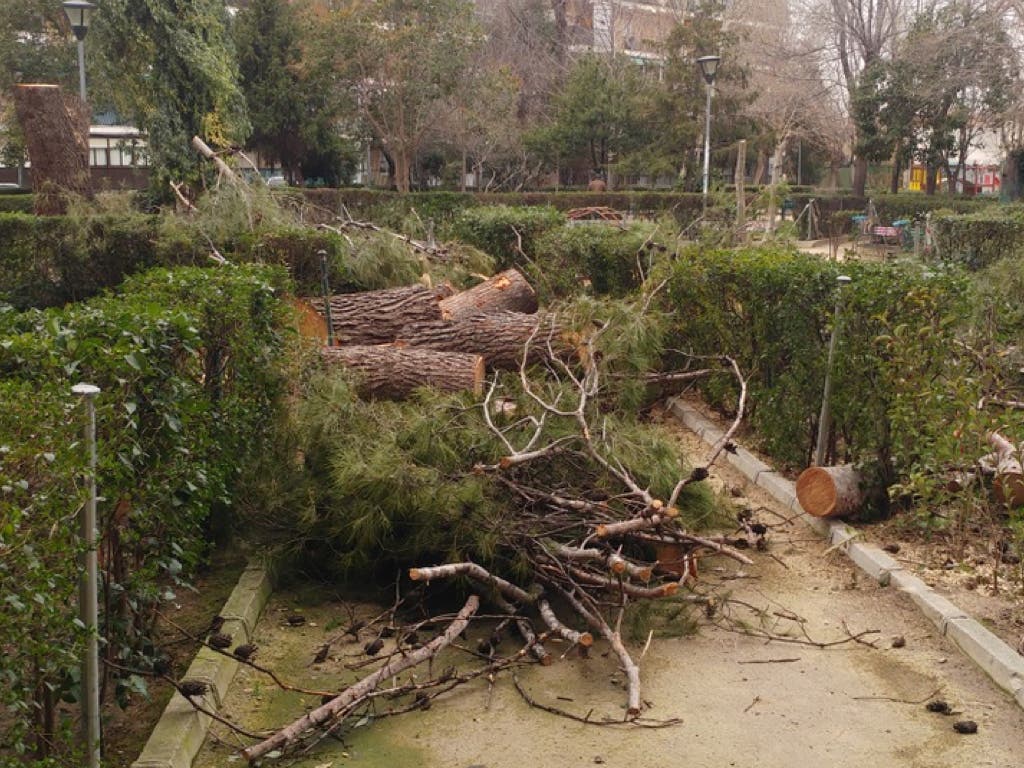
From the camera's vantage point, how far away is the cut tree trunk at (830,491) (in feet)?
22.1

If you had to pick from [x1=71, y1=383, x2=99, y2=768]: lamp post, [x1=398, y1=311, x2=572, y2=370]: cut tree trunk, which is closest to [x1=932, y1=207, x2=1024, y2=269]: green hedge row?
[x1=398, y1=311, x2=572, y2=370]: cut tree trunk

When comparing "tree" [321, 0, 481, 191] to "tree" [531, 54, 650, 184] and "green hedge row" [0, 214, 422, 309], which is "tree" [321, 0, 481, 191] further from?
"green hedge row" [0, 214, 422, 309]

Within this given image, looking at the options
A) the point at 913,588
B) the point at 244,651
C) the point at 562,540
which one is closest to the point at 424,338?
the point at 562,540

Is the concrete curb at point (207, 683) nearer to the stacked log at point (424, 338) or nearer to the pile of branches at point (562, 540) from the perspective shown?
the pile of branches at point (562, 540)

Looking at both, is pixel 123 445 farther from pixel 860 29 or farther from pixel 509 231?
pixel 860 29

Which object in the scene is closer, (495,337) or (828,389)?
(828,389)

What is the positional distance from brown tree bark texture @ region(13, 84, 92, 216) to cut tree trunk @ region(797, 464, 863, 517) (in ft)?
39.3

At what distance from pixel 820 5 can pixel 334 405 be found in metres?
38.0

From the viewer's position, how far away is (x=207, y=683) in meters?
4.52

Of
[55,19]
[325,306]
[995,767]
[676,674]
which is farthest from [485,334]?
[55,19]

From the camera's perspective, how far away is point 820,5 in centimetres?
4009

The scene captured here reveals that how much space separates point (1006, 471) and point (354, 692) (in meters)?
3.61

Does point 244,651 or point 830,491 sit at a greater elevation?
point 830,491

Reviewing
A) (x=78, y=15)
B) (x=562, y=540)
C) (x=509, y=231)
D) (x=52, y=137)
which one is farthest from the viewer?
(x=78, y=15)
